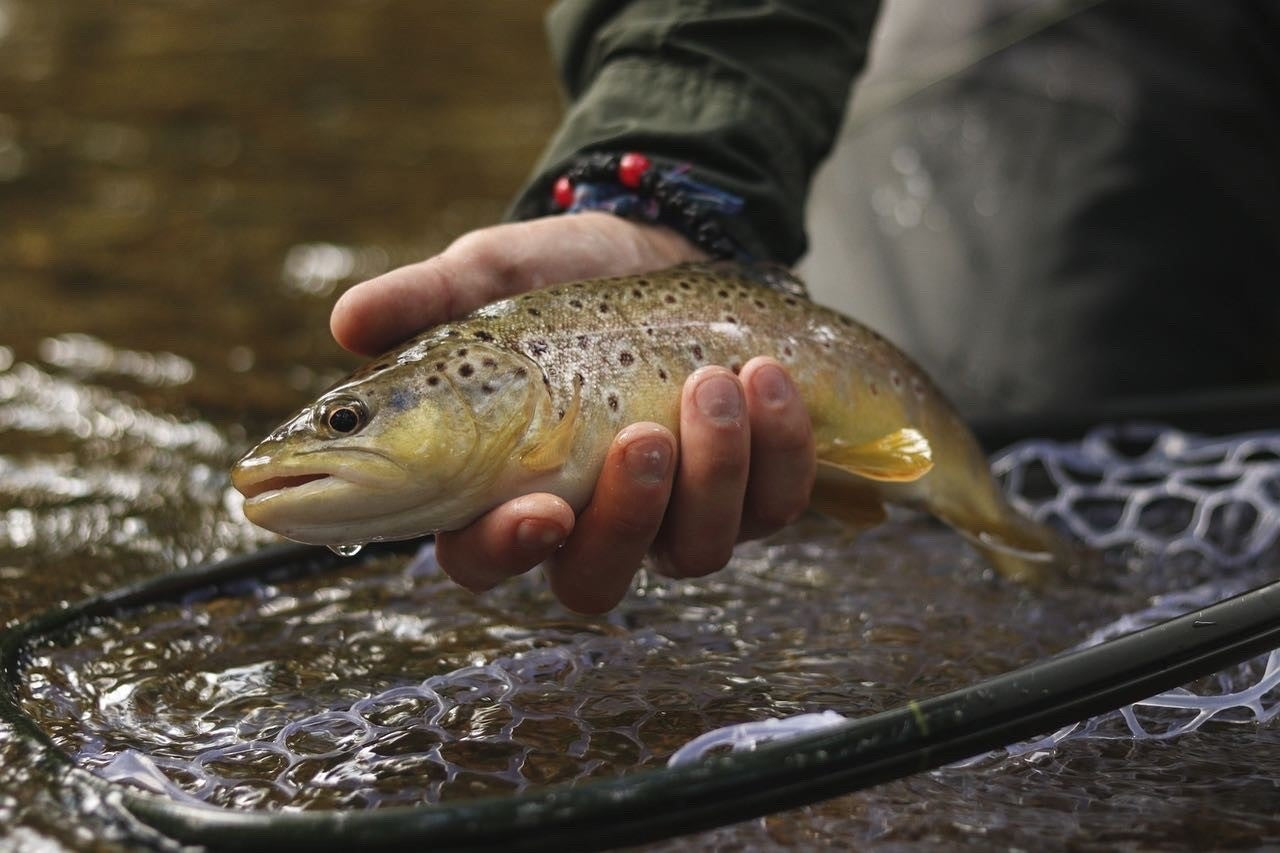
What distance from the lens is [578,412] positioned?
1778 millimetres

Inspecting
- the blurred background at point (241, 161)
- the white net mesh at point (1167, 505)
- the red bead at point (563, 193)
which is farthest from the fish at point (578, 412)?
the blurred background at point (241, 161)

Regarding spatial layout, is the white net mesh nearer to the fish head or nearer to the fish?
the fish

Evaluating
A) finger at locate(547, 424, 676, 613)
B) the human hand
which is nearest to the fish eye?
the human hand

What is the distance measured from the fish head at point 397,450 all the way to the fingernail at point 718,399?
221 millimetres

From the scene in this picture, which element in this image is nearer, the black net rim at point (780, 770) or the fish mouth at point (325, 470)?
the black net rim at point (780, 770)

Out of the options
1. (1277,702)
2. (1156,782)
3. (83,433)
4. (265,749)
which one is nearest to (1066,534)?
(1277,702)

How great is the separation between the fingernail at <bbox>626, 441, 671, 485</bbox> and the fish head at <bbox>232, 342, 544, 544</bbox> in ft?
0.47

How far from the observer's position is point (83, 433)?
2.99 meters

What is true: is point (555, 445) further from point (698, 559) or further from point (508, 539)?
point (698, 559)

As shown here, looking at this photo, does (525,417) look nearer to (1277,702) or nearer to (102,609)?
(102,609)

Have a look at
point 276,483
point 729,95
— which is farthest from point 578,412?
point 729,95

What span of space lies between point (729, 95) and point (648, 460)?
3.42ft

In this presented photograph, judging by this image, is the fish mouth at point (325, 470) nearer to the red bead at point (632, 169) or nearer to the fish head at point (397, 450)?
the fish head at point (397, 450)

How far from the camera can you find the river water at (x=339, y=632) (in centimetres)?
158
